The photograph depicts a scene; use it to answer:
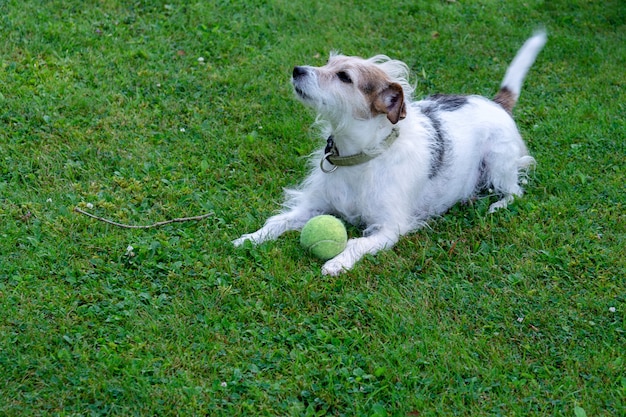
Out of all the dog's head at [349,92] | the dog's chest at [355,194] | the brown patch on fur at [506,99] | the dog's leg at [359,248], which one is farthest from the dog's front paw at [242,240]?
the brown patch on fur at [506,99]

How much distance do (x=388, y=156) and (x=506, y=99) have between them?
1620mm

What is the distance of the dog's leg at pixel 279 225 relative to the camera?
499cm

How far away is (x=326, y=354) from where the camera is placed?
402 centimetres

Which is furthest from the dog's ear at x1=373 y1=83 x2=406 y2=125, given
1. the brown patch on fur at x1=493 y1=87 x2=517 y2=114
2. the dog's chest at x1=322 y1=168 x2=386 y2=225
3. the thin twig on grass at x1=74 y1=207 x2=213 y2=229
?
the brown patch on fur at x1=493 y1=87 x2=517 y2=114

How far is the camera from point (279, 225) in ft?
16.8

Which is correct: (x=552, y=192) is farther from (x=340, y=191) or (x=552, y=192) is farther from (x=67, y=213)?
(x=67, y=213)

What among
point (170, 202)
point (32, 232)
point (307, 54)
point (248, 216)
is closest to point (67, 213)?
point (32, 232)

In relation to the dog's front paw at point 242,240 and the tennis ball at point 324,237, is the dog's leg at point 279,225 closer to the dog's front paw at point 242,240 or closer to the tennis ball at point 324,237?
the dog's front paw at point 242,240

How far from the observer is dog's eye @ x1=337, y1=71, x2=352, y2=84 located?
4812 mm

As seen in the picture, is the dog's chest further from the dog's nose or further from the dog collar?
the dog's nose

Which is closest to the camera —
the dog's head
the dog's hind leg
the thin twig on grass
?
the dog's head

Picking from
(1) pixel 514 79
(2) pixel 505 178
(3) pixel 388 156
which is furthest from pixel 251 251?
(1) pixel 514 79

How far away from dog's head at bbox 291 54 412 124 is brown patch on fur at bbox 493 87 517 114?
1.61m

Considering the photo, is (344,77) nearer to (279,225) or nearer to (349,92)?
(349,92)
